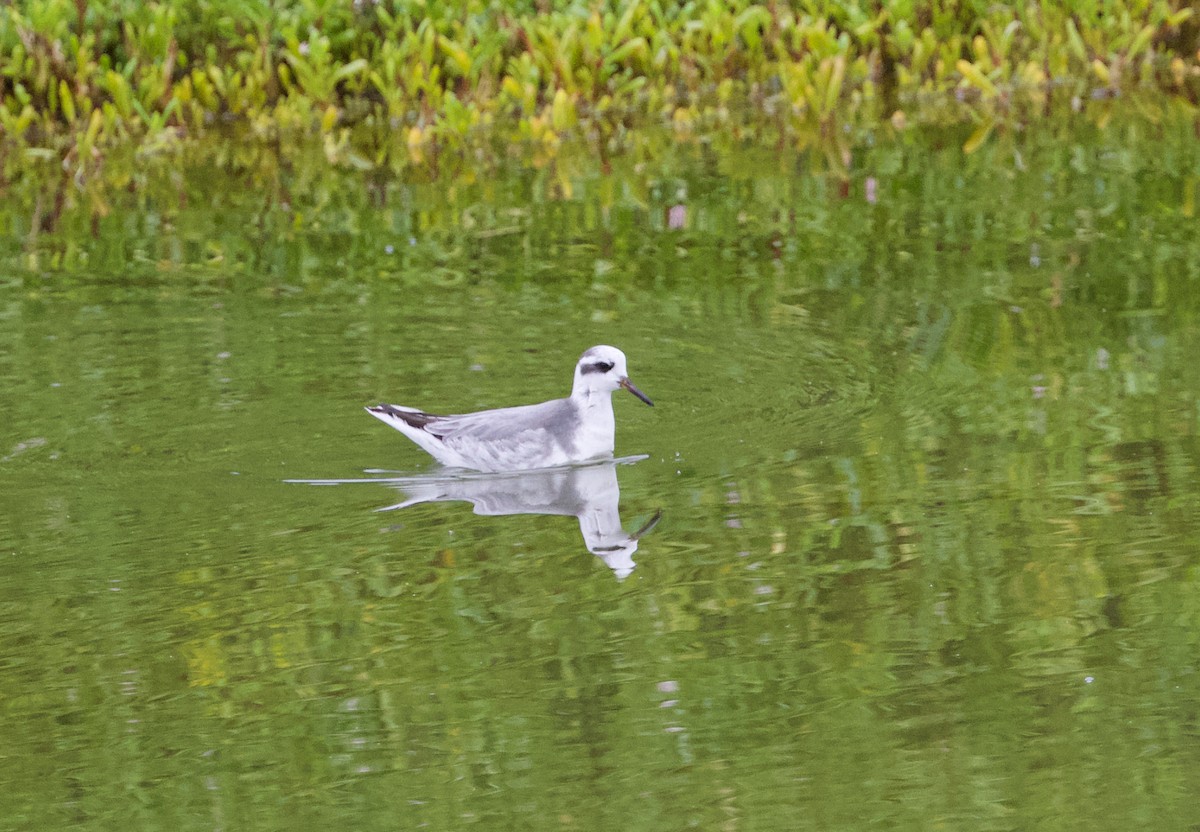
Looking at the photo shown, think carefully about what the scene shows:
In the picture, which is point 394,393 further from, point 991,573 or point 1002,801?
point 1002,801

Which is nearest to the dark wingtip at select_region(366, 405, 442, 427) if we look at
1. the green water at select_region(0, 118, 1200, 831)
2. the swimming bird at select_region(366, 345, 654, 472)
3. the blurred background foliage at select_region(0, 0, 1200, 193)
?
the swimming bird at select_region(366, 345, 654, 472)

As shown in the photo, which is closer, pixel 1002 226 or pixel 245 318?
pixel 245 318

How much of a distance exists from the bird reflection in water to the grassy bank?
8.37 metres

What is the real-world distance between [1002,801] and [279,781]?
1829 millimetres

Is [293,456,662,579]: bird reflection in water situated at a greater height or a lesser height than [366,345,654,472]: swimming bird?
lesser

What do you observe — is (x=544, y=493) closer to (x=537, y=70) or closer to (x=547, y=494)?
(x=547, y=494)

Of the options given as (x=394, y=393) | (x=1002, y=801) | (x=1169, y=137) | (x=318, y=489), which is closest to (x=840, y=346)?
(x=394, y=393)

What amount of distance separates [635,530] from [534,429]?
96 centimetres

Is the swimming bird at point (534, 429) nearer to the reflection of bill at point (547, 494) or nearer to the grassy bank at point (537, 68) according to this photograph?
the reflection of bill at point (547, 494)

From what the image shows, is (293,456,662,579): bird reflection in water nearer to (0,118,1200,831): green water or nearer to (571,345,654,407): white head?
(0,118,1200,831): green water

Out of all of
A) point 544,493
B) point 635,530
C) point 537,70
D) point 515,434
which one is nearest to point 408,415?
point 515,434

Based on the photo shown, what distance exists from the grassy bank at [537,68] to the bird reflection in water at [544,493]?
837cm

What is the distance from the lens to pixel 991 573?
6.38 m

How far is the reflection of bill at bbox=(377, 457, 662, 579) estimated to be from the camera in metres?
7.15
